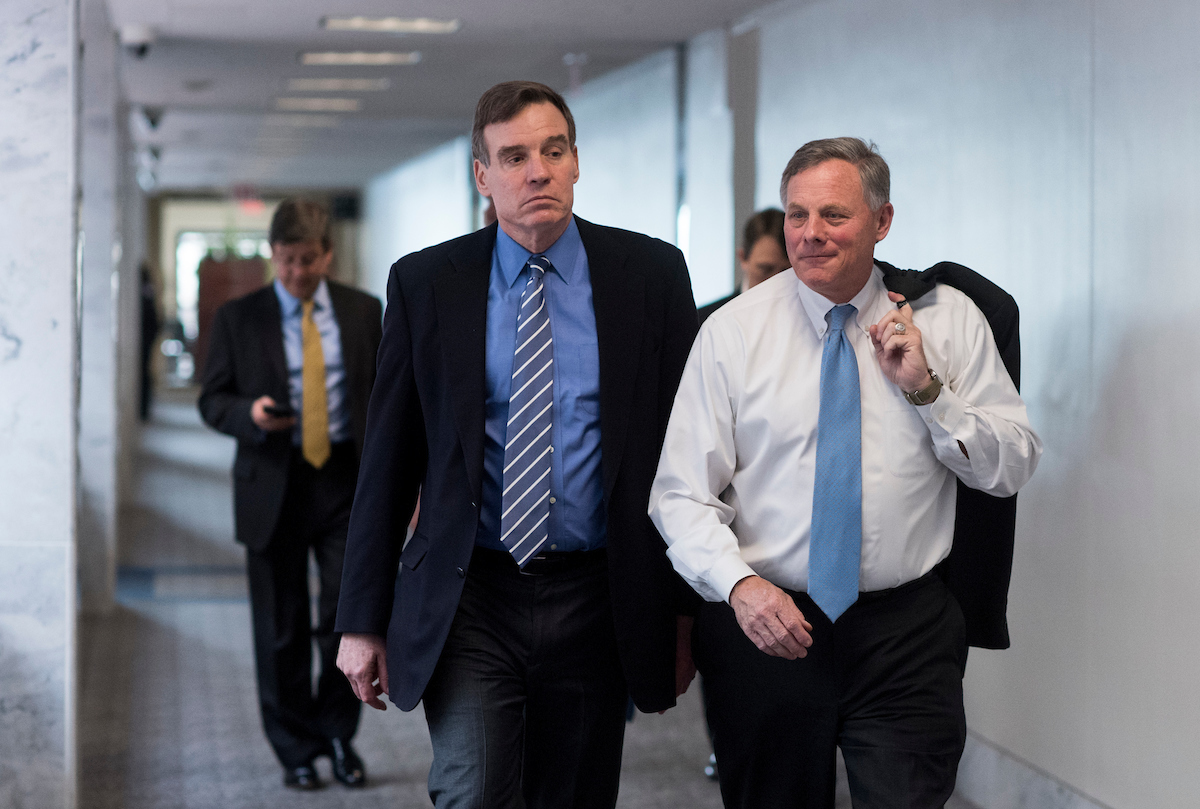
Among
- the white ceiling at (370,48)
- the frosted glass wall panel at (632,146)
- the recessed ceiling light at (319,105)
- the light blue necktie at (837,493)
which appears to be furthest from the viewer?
the recessed ceiling light at (319,105)

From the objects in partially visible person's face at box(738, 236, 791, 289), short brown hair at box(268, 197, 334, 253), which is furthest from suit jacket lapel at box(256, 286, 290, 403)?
partially visible person's face at box(738, 236, 791, 289)

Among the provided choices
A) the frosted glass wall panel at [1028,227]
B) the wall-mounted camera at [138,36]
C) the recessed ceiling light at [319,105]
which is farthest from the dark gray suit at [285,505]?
the recessed ceiling light at [319,105]

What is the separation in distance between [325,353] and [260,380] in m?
0.23

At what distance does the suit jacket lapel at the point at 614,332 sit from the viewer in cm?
236

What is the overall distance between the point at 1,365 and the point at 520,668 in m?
1.88

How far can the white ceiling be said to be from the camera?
6.29 m

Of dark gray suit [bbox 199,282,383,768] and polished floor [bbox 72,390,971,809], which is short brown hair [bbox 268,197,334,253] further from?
polished floor [bbox 72,390,971,809]

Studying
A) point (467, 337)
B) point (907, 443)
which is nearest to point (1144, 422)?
point (907, 443)

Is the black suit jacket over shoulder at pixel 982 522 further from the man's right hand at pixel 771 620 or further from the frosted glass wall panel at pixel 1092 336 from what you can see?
the frosted glass wall panel at pixel 1092 336

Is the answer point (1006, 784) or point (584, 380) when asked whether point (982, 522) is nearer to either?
point (584, 380)

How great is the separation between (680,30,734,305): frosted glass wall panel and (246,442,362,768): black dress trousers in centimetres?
286

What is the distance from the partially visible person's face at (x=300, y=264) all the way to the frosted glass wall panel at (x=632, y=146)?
331 cm

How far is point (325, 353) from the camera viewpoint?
4.19m

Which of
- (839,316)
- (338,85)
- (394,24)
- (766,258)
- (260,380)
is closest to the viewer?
(839,316)
